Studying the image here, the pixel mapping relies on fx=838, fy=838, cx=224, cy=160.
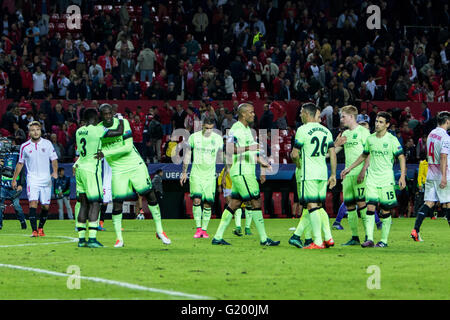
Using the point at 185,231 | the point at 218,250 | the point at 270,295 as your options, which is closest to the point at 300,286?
the point at 270,295

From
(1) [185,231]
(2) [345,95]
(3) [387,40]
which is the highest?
(3) [387,40]

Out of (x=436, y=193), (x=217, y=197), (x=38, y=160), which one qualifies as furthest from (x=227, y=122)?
(x=436, y=193)

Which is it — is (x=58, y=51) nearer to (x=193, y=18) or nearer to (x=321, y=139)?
(x=193, y=18)

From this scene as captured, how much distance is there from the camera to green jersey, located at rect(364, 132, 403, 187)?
582 inches

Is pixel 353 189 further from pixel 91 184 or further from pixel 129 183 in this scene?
pixel 91 184

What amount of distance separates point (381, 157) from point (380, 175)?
33 centimetres

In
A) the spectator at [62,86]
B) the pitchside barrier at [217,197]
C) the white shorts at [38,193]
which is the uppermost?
the spectator at [62,86]

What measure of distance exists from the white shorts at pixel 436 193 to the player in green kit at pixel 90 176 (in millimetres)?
6412

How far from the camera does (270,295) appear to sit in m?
8.91

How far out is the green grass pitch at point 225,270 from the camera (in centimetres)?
912

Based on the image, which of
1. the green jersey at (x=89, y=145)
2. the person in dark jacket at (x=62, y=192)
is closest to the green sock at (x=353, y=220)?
the green jersey at (x=89, y=145)

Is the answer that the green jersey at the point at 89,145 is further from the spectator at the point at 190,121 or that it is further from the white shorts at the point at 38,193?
the spectator at the point at 190,121
